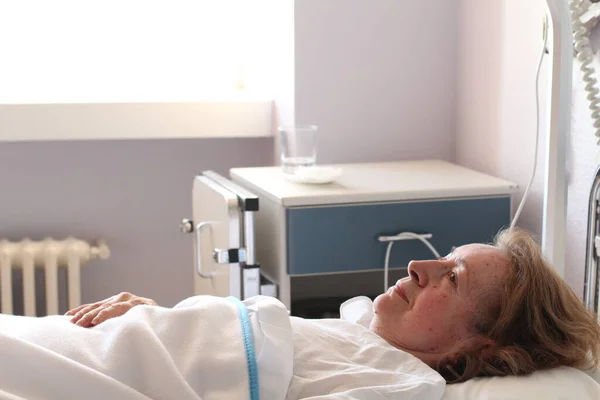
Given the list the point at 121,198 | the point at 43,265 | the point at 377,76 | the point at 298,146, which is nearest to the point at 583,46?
the point at 298,146

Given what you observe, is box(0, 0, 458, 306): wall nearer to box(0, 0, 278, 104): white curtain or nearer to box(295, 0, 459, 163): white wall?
box(295, 0, 459, 163): white wall

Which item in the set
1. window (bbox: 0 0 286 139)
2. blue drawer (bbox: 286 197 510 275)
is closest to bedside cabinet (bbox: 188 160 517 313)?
blue drawer (bbox: 286 197 510 275)

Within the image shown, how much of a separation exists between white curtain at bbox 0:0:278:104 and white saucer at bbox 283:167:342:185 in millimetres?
801

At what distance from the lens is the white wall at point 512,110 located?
2.00m

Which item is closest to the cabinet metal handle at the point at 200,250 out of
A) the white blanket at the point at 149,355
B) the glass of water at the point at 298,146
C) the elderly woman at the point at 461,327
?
the glass of water at the point at 298,146

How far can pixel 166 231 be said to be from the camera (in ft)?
9.74

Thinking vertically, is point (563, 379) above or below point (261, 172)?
below

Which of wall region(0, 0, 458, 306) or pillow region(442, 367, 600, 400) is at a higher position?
wall region(0, 0, 458, 306)

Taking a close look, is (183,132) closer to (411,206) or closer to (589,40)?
(411,206)

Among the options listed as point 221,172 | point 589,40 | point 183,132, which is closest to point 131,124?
point 183,132

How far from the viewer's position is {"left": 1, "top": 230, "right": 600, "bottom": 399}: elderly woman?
1331mm

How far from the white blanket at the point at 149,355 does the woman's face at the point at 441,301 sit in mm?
201

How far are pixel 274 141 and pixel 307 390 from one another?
1643 millimetres

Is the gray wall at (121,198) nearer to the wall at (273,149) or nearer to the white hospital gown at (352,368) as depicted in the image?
the wall at (273,149)
